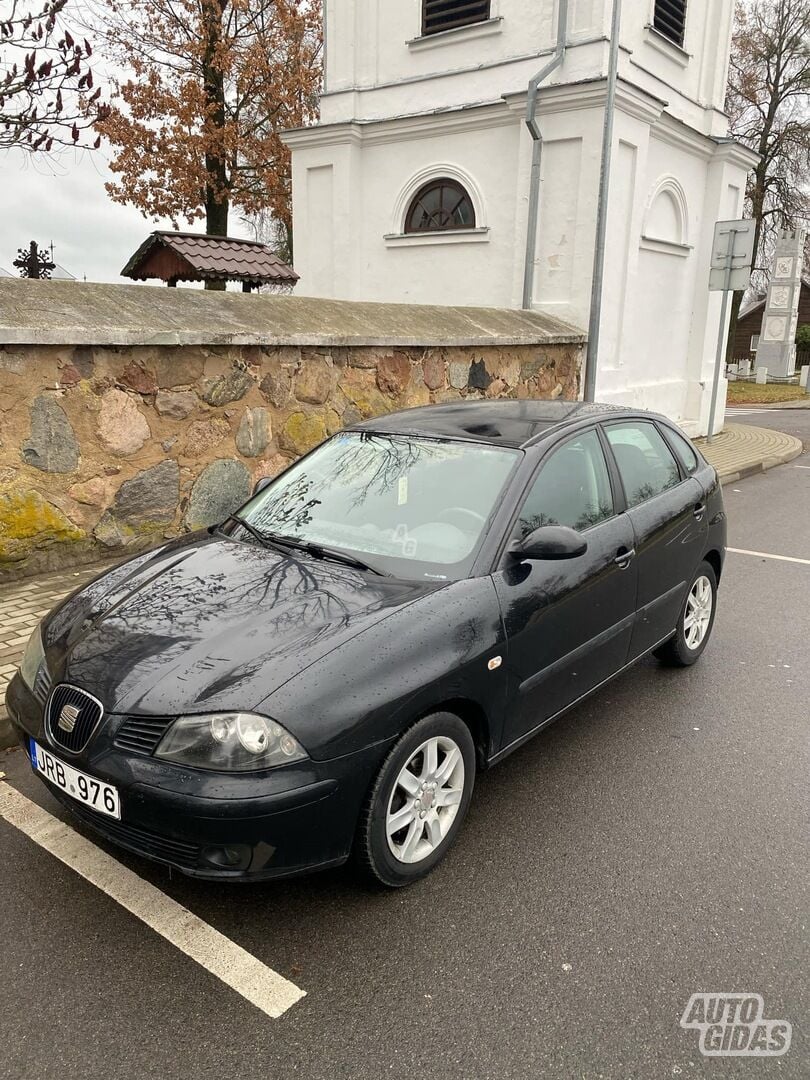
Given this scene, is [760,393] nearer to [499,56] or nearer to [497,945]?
[499,56]

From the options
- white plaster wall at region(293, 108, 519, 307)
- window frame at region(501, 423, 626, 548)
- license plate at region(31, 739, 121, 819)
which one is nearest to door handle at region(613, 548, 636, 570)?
window frame at region(501, 423, 626, 548)

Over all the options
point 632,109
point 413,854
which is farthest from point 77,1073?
point 632,109

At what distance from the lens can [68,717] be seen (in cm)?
271

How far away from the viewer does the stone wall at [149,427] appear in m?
5.39

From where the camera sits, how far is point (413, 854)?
286 centimetres

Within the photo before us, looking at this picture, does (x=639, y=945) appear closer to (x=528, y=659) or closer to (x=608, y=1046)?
(x=608, y=1046)

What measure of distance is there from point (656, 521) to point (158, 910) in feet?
9.24

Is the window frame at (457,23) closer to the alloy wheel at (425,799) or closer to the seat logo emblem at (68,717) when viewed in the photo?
the alloy wheel at (425,799)

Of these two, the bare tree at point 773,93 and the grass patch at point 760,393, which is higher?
the bare tree at point 773,93

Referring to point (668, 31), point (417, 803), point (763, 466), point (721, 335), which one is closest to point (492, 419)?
point (417, 803)

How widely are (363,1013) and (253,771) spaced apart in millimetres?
728

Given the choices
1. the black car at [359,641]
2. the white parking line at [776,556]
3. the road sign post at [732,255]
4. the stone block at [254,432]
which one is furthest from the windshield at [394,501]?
the road sign post at [732,255]

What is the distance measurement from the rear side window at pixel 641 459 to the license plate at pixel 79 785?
2.67 metres

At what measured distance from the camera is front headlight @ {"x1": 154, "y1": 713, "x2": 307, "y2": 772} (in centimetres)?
244
